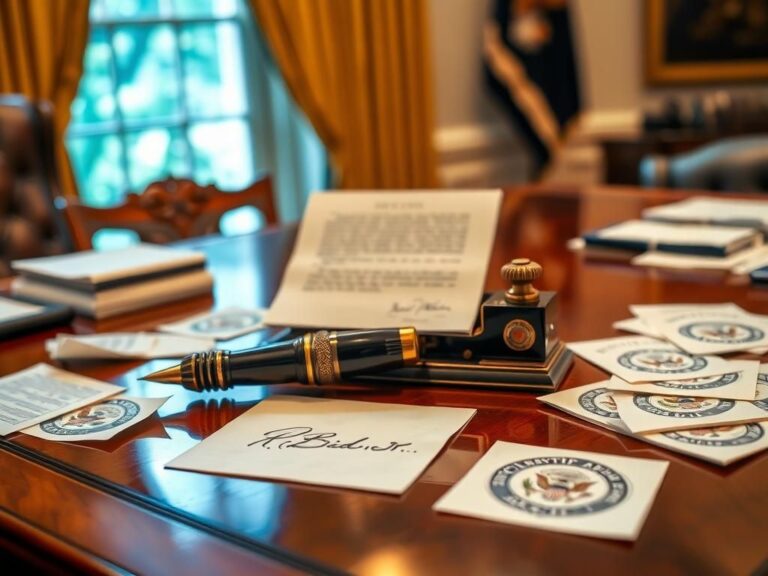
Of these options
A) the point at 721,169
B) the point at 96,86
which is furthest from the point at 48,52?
the point at 721,169

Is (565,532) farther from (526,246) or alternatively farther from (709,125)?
(709,125)

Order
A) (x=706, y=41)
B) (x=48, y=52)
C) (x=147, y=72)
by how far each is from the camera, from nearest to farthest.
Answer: (x=48, y=52), (x=147, y=72), (x=706, y=41)

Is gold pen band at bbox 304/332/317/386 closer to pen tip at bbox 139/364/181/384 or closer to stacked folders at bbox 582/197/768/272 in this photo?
pen tip at bbox 139/364/181/384

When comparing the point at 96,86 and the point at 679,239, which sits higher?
the point at 96,86

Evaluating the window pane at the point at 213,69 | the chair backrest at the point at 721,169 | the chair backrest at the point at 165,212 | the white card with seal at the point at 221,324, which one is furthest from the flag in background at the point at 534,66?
the white card with seal at the point at 221,324

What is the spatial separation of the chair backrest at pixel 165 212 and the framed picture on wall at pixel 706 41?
102 inches

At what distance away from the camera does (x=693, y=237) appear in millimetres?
1584

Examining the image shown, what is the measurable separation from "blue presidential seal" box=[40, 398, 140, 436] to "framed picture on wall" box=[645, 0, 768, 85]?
12.0ft

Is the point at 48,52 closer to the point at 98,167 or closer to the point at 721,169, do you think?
the point at 98,167

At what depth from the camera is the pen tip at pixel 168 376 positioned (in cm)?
97

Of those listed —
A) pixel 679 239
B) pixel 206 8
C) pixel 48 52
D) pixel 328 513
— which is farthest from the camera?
pixel 206 8

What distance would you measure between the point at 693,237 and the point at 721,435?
860 mm

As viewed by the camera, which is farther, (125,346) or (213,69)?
(213,69)

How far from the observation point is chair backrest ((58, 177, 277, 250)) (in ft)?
6.09
